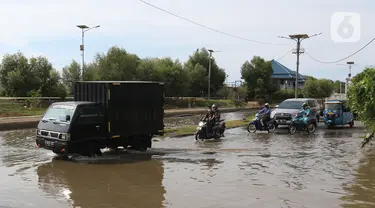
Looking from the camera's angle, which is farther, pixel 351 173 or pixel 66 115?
pixel 66 115

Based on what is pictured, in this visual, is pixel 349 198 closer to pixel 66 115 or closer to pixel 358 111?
pixel 358 111

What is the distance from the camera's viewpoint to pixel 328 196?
27.2 ft

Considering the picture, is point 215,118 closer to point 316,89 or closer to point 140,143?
point 140,143

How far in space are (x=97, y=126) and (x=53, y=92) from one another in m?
36.8

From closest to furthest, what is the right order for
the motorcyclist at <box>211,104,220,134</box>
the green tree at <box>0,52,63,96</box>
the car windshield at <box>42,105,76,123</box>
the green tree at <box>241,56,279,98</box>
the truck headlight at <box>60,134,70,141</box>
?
the truck headlight at <box>60,134,70,141</box> → the car windshield at <box>42,105,76,123</box> → the motorcyclist at <box>211,104,220,134</box> → the green tree at <box>0,52,63,96</box> → the green tree at <box>241,56,279,98</box>

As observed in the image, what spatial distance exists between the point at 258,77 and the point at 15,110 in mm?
49788

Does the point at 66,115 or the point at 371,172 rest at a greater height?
the point at 66,115

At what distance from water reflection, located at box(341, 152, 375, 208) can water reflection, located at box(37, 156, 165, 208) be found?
363 cm

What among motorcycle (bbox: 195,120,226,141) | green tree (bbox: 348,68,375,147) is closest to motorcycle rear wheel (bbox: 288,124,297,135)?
motorcycle (bbox: 195,120,226,141)

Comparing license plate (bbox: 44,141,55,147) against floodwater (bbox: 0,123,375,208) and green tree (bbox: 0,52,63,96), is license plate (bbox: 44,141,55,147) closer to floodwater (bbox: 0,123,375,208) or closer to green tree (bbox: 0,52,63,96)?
floodwater (bbox: 0,123,375,208)

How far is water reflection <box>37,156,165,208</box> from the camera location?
806cm

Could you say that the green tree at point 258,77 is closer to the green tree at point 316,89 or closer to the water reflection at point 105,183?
the green tree at point 316,89

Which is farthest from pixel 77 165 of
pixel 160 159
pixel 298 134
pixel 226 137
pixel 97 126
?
pixel 298 134

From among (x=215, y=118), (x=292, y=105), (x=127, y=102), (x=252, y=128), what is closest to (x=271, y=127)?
(x=252, y=128)
